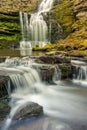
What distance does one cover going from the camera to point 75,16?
37.3 meters

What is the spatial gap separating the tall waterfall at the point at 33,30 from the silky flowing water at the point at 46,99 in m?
17.6

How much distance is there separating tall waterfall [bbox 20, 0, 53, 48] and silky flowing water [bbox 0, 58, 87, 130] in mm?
17594

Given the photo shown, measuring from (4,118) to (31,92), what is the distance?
4.07 meters

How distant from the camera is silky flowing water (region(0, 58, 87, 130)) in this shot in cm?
1009

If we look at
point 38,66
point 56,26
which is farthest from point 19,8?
point 38,66

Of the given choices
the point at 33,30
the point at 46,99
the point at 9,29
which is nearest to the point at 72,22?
the point at 33,30

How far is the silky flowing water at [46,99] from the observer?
10.1 meters

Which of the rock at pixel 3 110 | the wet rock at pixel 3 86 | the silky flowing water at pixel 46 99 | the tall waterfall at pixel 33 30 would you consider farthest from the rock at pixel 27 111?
the tall waterfall at pixel 33 30

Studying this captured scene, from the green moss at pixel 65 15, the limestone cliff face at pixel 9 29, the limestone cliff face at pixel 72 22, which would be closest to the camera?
the limestone cliff face at pixel 72 22

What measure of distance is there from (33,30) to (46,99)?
83.6 ft

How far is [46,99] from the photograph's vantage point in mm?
13406

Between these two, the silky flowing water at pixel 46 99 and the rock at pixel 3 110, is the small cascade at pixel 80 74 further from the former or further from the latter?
the rock at pixel 3 110

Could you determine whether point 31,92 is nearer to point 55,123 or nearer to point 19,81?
point 19,81

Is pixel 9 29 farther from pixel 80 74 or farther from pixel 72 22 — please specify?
pixel 80 74
